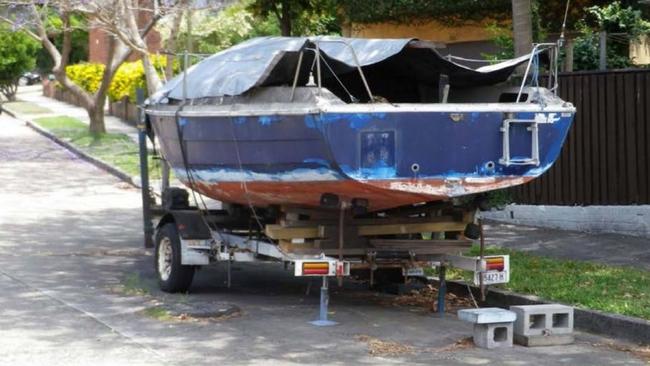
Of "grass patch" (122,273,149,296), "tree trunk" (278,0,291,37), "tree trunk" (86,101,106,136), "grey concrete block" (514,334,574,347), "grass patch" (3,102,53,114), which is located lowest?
"grey concrete block" (514,334,574,347)

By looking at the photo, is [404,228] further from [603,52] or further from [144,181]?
A: [603,52]

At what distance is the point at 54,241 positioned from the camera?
1526cm

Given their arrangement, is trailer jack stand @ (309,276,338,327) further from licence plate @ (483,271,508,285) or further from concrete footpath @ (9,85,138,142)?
concrete footpath @ (9,85,138,142)

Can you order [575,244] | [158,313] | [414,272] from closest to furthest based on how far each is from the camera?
1. [158,313]
2. [414,272]
3. [575,244]

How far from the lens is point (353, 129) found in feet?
30.0

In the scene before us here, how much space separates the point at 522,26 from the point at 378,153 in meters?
5.78

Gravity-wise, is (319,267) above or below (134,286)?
above

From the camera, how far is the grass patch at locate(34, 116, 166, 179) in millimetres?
24617

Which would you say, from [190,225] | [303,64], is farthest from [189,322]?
[303,64]

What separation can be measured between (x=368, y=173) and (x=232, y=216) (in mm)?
2683

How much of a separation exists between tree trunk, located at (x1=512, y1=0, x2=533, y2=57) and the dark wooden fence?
153cm

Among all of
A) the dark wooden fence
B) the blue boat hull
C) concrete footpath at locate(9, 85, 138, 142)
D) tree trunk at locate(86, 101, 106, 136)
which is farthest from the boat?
concrete footpath at locate(9, 85, 138, 142)

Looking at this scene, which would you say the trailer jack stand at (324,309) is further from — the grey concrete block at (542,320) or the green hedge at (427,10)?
the green hedge at (427,10)

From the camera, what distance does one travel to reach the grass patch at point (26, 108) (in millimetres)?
40688
